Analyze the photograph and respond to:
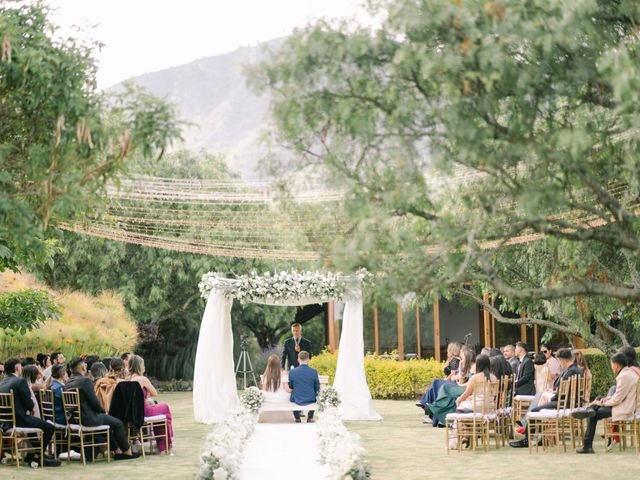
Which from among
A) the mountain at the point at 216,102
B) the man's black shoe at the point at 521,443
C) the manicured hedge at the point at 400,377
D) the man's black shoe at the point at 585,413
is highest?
the mountain at the point at 216,102

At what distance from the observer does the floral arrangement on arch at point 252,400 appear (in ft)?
53.8

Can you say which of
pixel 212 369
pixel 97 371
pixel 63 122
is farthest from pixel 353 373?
pixel 63 122

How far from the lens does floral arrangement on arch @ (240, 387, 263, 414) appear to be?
53.8 feet

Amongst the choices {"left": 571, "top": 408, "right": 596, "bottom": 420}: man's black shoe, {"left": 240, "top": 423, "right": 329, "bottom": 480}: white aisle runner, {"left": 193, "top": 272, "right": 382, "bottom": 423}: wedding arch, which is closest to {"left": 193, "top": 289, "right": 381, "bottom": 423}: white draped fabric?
{"left": 193, "top": 272, "right": 382, "bottom": 423}: wedding arch

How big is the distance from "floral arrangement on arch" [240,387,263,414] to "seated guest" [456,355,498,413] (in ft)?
14.4

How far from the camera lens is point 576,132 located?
5855 mm

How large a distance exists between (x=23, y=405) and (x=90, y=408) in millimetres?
885

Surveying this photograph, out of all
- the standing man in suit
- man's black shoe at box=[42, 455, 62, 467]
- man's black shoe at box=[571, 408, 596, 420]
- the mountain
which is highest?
the mountain

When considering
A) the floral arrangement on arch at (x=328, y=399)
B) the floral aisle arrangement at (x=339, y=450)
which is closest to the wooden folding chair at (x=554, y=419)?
the floral aisle arrangement at (x=339, y=450)

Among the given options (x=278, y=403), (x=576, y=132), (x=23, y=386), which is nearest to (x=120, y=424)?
(x=23, y=386)

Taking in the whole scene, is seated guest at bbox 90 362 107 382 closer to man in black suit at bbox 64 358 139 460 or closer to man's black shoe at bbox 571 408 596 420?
man in black suit at bbox 64 358 139 460

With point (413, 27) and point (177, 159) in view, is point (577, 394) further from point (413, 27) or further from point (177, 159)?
point (177, 159)

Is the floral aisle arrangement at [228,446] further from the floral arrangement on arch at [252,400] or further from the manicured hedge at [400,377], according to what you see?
the manicured hedge at [400,377]

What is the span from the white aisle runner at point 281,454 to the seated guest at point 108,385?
6.77 ft
